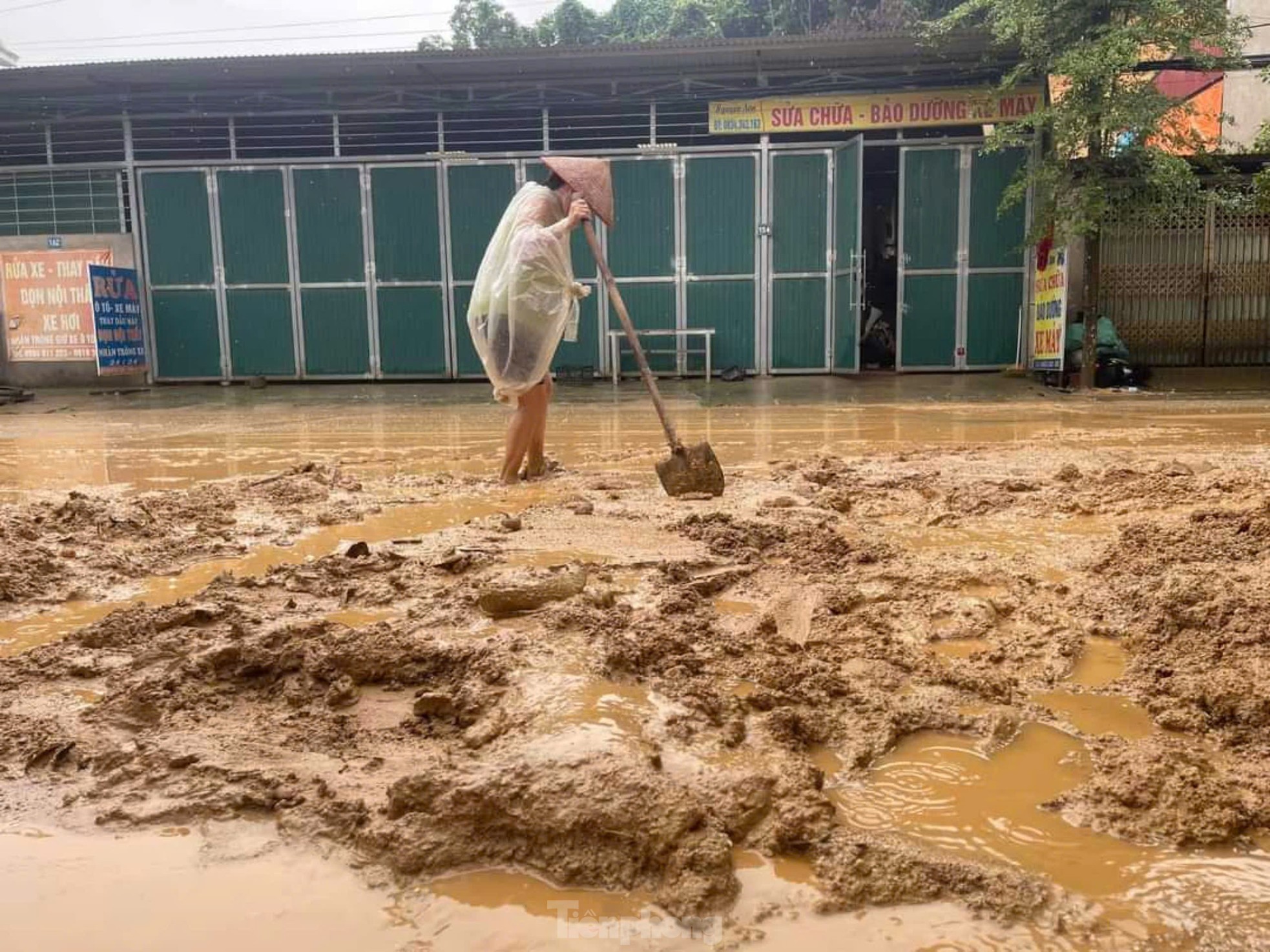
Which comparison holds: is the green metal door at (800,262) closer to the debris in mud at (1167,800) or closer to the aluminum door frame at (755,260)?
the aluminum door frame at (755,260)

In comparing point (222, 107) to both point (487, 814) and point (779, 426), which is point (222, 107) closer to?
point (779, 426)

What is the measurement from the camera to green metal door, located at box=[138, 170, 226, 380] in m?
12.3

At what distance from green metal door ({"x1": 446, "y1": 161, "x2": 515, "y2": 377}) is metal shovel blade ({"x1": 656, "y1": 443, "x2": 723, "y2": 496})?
797 centimetres

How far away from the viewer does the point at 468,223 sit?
1227 centimetres

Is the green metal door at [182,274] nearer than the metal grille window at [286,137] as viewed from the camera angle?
No

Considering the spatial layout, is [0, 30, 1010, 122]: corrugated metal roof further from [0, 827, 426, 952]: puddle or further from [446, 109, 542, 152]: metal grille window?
[0, 827, 426, 952]: puddle

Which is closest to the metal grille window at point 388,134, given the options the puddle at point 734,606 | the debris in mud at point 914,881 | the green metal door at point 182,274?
the green metal door at point 182,274

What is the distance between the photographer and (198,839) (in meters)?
1.70

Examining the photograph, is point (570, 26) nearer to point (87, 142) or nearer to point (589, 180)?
point (87, 142)

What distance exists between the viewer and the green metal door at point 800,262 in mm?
11875

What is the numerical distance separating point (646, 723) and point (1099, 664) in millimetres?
1159

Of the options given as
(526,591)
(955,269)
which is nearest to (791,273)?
(955,269)

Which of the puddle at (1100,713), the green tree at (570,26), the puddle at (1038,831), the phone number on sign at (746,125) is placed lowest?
the puddle at (1038,831)

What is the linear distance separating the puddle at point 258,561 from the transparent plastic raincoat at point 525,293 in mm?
726
